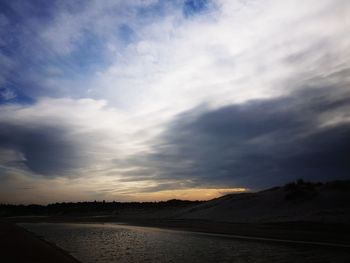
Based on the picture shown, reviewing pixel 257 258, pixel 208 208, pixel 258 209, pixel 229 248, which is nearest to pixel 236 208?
pixel 258 209

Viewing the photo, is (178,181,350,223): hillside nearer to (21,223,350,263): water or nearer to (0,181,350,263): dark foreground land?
(0,181,350,263): dark foreground land

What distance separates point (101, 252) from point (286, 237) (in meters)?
11.6

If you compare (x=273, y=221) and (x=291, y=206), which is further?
(x=291, y=206)

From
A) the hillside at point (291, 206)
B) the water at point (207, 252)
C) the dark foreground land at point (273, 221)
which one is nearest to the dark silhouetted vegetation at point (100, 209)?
the hillside at point (291, 206)

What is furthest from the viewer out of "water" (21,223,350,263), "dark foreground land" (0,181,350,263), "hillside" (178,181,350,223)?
"hillside" (178,181,350,223)

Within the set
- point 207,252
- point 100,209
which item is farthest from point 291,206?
point 100,209

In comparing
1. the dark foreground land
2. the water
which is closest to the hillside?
the dark foreground land

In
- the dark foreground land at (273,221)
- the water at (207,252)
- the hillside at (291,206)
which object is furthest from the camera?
the hillside at (291,206)

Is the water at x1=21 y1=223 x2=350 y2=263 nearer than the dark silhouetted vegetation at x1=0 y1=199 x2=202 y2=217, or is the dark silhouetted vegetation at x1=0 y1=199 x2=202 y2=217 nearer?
the water at x1=21 y1=223 x2=350 y2=263

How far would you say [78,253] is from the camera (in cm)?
2125

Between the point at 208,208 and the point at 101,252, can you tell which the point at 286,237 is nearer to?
the point at 101,252

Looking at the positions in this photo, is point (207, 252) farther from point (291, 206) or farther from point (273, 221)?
point (291, 206)

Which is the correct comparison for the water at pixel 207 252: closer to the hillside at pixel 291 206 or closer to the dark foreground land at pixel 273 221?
the dark foreground land at pixel 273 221

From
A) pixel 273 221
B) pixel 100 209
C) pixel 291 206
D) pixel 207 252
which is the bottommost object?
pixel 207 252
